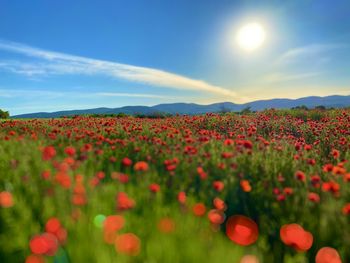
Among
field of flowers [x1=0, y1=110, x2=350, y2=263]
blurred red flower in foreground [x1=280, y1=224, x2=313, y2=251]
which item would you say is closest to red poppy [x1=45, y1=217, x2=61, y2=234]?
field of flowers [x1=0, y1=110, x2=350, y2=263]

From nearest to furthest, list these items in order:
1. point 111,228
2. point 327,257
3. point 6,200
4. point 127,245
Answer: point 127,245 → point 111,228 → point 327,257 → point 6,200

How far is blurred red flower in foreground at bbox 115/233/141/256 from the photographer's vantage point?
1.82 meters

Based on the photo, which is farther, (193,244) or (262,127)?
(262,127)

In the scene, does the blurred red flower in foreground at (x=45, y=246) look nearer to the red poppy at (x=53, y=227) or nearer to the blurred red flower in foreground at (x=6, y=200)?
the red poppy at (x=53, y=227)

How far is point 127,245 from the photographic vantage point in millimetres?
1835

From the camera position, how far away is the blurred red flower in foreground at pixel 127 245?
182 cm

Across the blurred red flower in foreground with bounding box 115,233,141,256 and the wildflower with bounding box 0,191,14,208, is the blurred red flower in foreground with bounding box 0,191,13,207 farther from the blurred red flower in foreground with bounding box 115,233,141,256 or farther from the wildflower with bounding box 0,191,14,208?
the blurred red flower in foreground with bounding box 115,233,141,256

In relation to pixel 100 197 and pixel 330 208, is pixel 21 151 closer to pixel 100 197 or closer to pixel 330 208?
pixel 100 197

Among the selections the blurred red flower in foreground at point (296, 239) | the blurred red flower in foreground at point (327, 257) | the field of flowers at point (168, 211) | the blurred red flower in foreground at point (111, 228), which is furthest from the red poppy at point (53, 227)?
the blurred red flower in foreground at point (327, 257)

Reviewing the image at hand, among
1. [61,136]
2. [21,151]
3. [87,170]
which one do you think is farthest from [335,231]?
[61,136]

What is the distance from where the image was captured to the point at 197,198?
3.30 metres

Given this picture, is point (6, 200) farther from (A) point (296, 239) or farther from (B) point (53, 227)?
→ (A) point (296, 239)

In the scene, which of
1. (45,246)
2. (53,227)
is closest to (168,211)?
(53,227)

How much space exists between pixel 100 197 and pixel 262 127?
8558 mm
